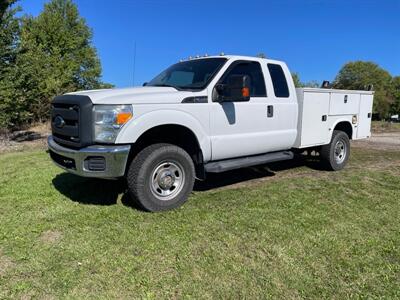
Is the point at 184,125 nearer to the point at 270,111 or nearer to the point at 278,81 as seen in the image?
the point at 270,111

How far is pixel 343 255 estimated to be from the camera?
3506 mm

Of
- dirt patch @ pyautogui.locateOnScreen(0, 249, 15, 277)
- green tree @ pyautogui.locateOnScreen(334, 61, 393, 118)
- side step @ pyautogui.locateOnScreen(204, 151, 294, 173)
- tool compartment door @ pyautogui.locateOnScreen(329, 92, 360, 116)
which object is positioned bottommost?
dirt patch @ pyautogui.locateOnScreen(0, 249, 15, 277)

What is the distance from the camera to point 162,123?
4.43 meters

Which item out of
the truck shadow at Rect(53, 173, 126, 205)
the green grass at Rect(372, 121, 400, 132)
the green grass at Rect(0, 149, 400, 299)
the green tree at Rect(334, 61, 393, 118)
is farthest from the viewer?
the green tree at Rect(334, 61, 393, 118)

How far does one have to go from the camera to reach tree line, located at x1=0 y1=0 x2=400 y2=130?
1055 cm

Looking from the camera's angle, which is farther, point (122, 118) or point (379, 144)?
point (379, 144)

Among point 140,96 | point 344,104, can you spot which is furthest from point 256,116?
point 344,104

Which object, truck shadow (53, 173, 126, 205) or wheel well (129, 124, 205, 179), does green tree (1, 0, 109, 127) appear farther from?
wheel well (129, 124, 205, 179)

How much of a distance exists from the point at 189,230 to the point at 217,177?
105 inches

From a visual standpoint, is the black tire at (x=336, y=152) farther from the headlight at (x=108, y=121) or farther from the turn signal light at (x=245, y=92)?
the headlight at (x=108, y=121)

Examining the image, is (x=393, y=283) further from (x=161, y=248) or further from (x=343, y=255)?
(x=161, y=248)

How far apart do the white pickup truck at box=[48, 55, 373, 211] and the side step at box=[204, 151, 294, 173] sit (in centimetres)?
2

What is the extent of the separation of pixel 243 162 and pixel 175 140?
45.8 inches

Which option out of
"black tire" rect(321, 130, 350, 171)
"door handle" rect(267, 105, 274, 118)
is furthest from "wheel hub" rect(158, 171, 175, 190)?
"black tire" rect(321, 130, 350, 171)
